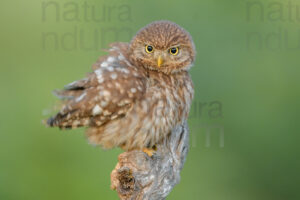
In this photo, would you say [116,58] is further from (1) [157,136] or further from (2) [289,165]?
(2) [289,165]

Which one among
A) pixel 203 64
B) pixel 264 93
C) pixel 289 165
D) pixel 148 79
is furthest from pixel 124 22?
pixel 289 165

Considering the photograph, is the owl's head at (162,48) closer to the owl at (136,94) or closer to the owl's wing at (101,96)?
the owl at (136,94)

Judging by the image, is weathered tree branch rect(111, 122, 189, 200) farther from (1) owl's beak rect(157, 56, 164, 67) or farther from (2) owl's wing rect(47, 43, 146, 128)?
(1) owl's beak rect(157, 56, 164, 67)

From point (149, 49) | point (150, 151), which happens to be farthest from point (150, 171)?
point (149, 49)

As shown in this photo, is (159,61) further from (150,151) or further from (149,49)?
(150,151)

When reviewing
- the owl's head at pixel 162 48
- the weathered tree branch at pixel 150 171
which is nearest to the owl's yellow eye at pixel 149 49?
the owl's head at pixel 162 48

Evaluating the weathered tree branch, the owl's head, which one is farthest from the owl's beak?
the weathered tree branch

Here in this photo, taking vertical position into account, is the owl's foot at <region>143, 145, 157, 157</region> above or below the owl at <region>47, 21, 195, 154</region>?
below
